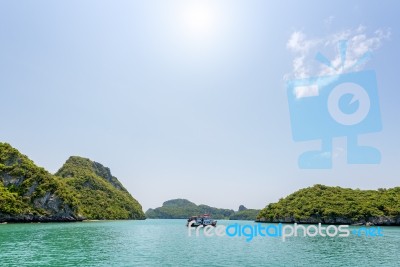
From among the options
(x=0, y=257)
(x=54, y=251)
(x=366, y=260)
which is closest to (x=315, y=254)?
(x=366, y=260)

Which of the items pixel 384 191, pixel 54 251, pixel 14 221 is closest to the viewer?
pixel 54 251

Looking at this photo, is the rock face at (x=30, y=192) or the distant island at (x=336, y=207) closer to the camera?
the rock face at (x=30, y=192)

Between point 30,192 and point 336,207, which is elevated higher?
point 336,207

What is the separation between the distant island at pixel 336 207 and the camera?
132875 millimetres

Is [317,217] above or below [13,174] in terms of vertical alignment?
below

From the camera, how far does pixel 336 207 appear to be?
144875 millimetres

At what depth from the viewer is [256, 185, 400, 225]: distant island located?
133 m

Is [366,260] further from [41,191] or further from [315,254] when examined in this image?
[41,191]

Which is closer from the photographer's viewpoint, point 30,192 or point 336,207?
point 30,192

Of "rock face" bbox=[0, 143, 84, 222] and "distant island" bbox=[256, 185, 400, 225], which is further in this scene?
"distant island" bbox=[256, 185, 400, 225]

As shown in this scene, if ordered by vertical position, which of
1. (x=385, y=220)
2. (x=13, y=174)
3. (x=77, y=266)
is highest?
(x=13, y=174)

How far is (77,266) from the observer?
31.4 meters

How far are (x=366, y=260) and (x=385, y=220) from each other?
370ft

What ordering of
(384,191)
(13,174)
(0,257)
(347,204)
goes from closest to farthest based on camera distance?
(0,257) → (13,174) → (347,204) → (384,191)
